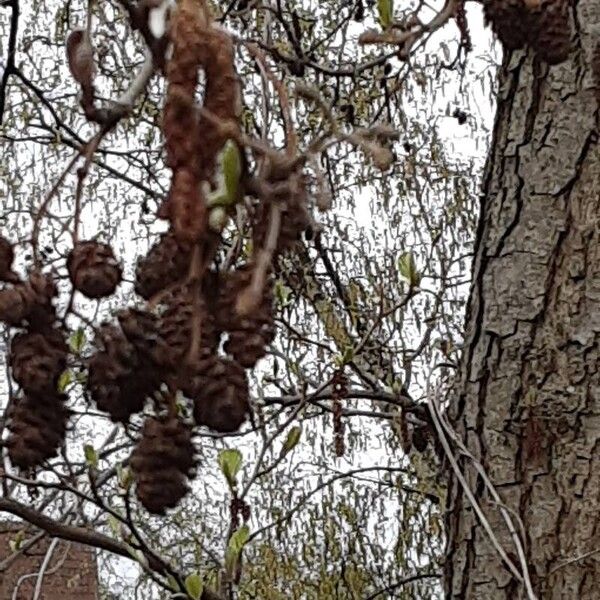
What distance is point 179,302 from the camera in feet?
1.21

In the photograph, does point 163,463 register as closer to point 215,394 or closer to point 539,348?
point 215,394

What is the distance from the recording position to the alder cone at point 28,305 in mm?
418

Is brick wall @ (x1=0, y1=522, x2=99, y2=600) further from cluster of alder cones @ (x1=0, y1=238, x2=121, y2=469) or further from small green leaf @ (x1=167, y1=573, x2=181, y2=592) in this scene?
cluster of alder cones @ (x1=0, y1=238, x2=121, y2=469)

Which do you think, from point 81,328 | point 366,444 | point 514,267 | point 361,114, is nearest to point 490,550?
point 514,267

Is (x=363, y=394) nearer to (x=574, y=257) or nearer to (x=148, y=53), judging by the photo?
(x=574, y=257)

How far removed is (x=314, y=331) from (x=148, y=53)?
1844 millimetres

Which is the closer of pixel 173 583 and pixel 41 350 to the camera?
pixel 41 350

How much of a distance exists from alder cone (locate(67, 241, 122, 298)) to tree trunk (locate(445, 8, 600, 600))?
2.19ft

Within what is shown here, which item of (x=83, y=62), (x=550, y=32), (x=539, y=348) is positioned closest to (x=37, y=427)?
(x=83, y=62)

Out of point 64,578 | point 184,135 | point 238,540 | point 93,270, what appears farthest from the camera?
point 64,578

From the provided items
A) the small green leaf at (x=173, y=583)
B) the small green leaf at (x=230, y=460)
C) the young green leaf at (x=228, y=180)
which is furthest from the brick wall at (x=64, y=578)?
the young green leaf at (x=228, y=180)

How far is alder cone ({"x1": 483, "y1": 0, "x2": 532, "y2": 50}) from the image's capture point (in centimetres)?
43

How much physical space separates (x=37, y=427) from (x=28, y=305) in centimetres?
4

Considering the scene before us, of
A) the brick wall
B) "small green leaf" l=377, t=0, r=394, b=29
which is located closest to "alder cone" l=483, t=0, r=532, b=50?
"small green leaf" l=377, t=0, r=394, b=29
